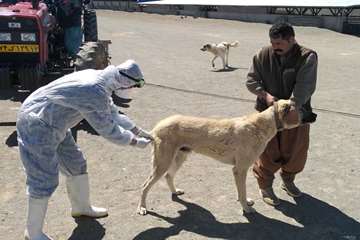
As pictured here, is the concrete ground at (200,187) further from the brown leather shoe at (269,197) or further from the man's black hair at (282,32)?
the man's black hair at (282,32)

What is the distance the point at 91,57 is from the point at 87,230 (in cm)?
509

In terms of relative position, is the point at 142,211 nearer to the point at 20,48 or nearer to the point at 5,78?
the point at 5,78

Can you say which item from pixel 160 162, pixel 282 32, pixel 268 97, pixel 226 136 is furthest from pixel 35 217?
pixel 282 32

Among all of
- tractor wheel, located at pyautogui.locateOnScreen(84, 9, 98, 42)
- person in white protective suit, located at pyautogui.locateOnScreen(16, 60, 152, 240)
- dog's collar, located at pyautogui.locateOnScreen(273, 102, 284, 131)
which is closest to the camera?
person in white protective suit, located at pyautogui.locateOnScreen(16, 60, 152, 240)

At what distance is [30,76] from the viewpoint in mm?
10203

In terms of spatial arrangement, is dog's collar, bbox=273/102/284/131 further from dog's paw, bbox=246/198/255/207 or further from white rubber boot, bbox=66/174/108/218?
white rubber boot, bbox=66/174/108/218

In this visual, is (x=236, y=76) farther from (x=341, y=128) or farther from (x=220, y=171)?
(x=220, y=171)

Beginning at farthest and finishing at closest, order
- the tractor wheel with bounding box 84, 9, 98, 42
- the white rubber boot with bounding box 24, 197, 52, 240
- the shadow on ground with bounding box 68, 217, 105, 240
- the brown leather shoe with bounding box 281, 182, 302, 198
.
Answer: the tractor wheel with bounding box 84, 9, 98, 42, the brown leather shoe with bounding box 281, 182, 302, 198, the shadow on ground with bounding box 68, 217, 105, 240, the white rubber boot with bounding box 24, 197, 52, 240

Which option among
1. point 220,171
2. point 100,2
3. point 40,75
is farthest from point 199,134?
point 100,2

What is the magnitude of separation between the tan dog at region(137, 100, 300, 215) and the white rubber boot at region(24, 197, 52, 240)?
1.20 m

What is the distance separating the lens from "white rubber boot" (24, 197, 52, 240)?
16.1 feet

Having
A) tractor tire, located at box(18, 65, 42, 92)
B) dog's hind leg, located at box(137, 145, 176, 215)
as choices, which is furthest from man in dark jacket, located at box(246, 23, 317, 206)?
A: tractor tire, located at box(18, 65, 42, 92)

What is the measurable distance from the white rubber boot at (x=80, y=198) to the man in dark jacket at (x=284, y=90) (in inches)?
77.0

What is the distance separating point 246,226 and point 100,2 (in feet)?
166
